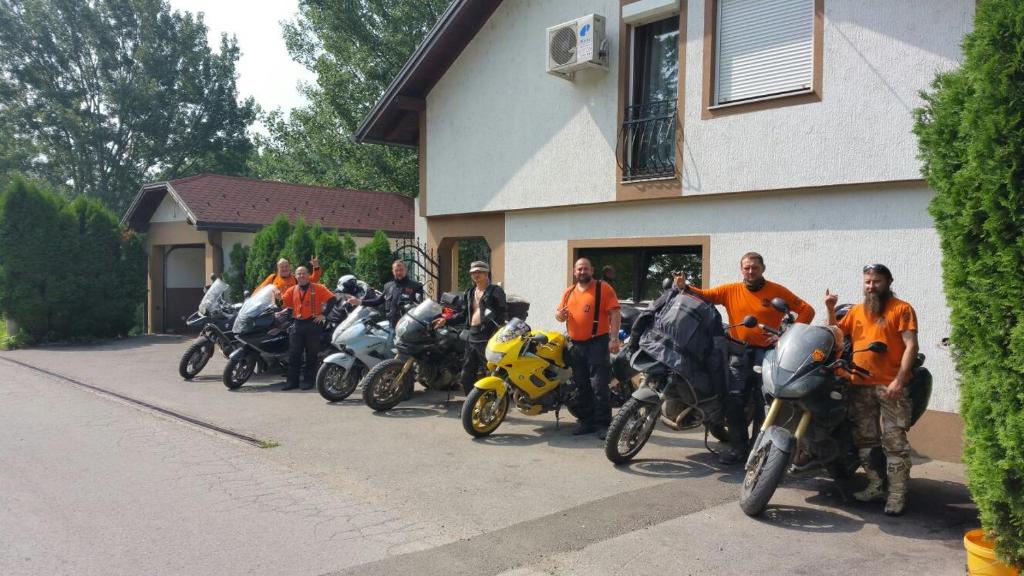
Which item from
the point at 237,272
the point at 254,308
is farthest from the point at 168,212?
the point at 254,308

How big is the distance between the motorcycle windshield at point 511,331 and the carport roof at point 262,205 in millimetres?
12217

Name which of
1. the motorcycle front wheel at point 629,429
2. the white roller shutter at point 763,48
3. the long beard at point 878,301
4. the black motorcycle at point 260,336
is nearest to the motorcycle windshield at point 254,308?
the black motorcycle at point 260,336

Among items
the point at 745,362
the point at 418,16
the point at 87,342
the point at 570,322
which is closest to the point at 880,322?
the point at 745,362

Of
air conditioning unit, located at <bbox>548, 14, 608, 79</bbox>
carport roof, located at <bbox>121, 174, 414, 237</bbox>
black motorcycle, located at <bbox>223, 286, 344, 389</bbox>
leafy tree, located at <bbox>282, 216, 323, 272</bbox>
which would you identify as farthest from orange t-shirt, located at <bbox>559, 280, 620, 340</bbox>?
carport roof, located at <bbox>121, 174, 414, 237</bbox>

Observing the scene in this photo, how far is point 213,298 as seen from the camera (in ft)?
40.7

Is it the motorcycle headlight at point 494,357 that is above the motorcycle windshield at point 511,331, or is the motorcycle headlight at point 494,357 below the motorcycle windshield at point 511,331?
below

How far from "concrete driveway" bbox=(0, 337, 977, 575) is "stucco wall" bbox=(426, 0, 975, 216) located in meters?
3.09

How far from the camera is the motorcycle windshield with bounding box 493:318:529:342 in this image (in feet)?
25.3

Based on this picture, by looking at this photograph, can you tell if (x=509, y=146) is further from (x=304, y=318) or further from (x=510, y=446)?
(x=510, y=446)

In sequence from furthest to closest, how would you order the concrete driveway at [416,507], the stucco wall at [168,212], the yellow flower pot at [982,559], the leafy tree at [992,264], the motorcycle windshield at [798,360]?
the stucco wall at [168,212], the motorcycle windshield at [798,360], the concrete driveway at [416,507], the yellow flower pot at [982,559], the leafy tree at [992,264]

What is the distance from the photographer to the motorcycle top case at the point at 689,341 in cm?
628

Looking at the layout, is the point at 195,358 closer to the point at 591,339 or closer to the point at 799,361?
the point at 591,339

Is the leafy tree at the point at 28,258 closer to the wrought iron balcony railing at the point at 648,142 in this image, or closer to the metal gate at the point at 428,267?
the metal gate at the point at 428,267

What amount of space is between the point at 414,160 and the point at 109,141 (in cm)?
2018
